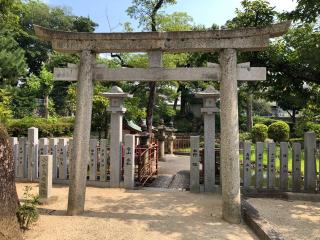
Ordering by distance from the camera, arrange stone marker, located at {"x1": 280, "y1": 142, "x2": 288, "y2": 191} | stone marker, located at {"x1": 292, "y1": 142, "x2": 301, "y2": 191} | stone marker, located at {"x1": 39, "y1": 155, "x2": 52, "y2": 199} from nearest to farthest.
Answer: stone marker, located at {"x1": 39, "y1": 155, "x2": 52, "y2": 199} < stone marker, located at {"x1": 292, "y1": 142, "x2": 301, "y2": 191} < stone marker, located at {"x1": 280, "y1": 142, "x2": 288, "y2": 191}

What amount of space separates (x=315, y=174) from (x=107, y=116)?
1043 cm

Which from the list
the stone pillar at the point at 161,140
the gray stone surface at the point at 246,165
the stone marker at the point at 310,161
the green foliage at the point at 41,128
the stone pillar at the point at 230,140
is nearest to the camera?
the stone pillar at the point at 230,140

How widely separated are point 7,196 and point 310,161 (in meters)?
7.38

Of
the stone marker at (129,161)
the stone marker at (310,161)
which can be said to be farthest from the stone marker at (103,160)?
the stone marker at (310,161)

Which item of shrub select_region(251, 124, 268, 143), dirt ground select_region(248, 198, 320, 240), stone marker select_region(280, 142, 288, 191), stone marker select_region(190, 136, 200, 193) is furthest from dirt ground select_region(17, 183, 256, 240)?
shrub select_region(251, 124, 268, 143)

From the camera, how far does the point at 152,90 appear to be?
18.9 metres

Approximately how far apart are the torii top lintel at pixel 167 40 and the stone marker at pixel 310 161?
3.58m

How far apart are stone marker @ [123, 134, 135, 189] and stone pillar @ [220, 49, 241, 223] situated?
3825mm

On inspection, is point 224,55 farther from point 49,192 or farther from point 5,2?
point 5,2

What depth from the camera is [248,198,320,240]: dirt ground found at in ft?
19.8

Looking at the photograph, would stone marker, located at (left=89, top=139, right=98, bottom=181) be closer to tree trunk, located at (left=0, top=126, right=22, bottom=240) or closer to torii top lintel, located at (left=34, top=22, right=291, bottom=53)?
torii top lintel, located at (left=34, top=22, right=291, bottom=53)

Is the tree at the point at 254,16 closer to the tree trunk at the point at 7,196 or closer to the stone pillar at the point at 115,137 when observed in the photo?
the stone pillar at the point at 115,137

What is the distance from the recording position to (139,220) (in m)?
6.66

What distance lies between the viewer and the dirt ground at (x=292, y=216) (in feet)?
19.8
